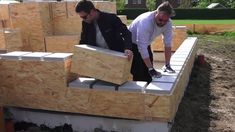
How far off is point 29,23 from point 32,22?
101 mm

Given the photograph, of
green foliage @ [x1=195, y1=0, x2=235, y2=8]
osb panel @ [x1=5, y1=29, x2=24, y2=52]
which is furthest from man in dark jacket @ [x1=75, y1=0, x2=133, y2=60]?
green foliage @ [x1=195, y1=0, x2=235, y2=8]

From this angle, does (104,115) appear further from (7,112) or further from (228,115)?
(228,115)

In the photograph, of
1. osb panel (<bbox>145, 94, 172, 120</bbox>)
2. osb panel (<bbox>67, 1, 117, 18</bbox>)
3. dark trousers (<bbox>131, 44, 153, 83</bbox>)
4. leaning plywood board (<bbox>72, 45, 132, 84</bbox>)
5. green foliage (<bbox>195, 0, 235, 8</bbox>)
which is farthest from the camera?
green foliage (<bbox>195, 0, 235, 8</bbox>)

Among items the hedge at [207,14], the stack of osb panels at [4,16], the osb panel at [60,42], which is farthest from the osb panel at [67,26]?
the hedge at [207,14]

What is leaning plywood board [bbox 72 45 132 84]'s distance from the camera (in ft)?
16.1

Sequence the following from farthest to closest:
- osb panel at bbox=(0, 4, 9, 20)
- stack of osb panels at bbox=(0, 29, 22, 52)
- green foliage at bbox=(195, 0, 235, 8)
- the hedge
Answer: green foliage at bbox=(195, 0, 235, 8), the hedge, osb panel at bbox=(0, 4, 9, 20), stack of osb panels at bbox=(0, 29, 22, 52)

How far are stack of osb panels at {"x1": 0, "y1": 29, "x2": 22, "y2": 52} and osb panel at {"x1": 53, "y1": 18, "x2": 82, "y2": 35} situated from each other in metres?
1.17

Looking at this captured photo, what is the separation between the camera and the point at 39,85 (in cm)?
545

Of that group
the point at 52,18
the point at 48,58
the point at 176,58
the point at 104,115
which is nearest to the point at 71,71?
the point at 48,58

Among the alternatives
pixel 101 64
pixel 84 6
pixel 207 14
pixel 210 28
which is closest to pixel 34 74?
pixel 101 64

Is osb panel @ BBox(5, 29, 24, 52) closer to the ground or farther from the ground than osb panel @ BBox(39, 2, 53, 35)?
closer to the ground

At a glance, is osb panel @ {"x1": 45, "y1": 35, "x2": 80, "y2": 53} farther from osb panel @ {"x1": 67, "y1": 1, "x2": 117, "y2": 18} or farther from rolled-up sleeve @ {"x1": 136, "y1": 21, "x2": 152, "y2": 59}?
rolled-up sleeve @ {"x1": 136, "y1": 21, "x2": 152, "y2": 59}

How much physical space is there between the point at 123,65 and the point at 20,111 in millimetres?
1890

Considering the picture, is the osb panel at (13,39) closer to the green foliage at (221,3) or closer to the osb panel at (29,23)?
the osb panel at (29,23)
